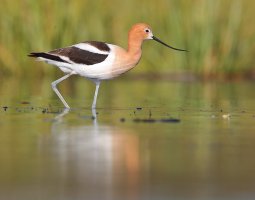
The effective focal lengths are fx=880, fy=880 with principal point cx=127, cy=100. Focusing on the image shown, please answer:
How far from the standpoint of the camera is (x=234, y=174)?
619 cm

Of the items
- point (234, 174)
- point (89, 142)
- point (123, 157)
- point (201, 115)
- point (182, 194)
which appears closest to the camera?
point (182, 194)

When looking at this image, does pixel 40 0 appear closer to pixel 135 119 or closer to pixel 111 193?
pixel 135 119

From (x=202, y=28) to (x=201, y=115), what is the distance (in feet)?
27.9

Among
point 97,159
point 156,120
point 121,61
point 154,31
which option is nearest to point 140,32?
point 121,61

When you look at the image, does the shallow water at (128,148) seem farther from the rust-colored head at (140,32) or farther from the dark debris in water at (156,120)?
the rust-colored head at (140,32)

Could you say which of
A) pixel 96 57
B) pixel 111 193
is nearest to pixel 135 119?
pixel 96 57

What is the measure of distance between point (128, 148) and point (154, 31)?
11.9 m

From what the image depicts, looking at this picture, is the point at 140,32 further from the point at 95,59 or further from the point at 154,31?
the point at 154,31

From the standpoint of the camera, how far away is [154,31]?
1931 centimetres

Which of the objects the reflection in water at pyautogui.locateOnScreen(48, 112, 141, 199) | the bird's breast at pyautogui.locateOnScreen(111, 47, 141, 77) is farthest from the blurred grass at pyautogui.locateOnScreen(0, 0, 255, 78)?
the reflection in water at pyautogui.locateOnScreen(48, 112, 141, 199)

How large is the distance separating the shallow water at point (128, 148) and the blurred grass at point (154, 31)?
18.3 ft

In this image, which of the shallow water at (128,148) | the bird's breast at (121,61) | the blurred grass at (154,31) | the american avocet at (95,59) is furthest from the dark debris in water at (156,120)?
the blurred grass at (154,31)

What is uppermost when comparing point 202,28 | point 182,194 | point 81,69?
point 202,28

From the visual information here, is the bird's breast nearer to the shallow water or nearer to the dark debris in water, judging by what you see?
the shallow water
